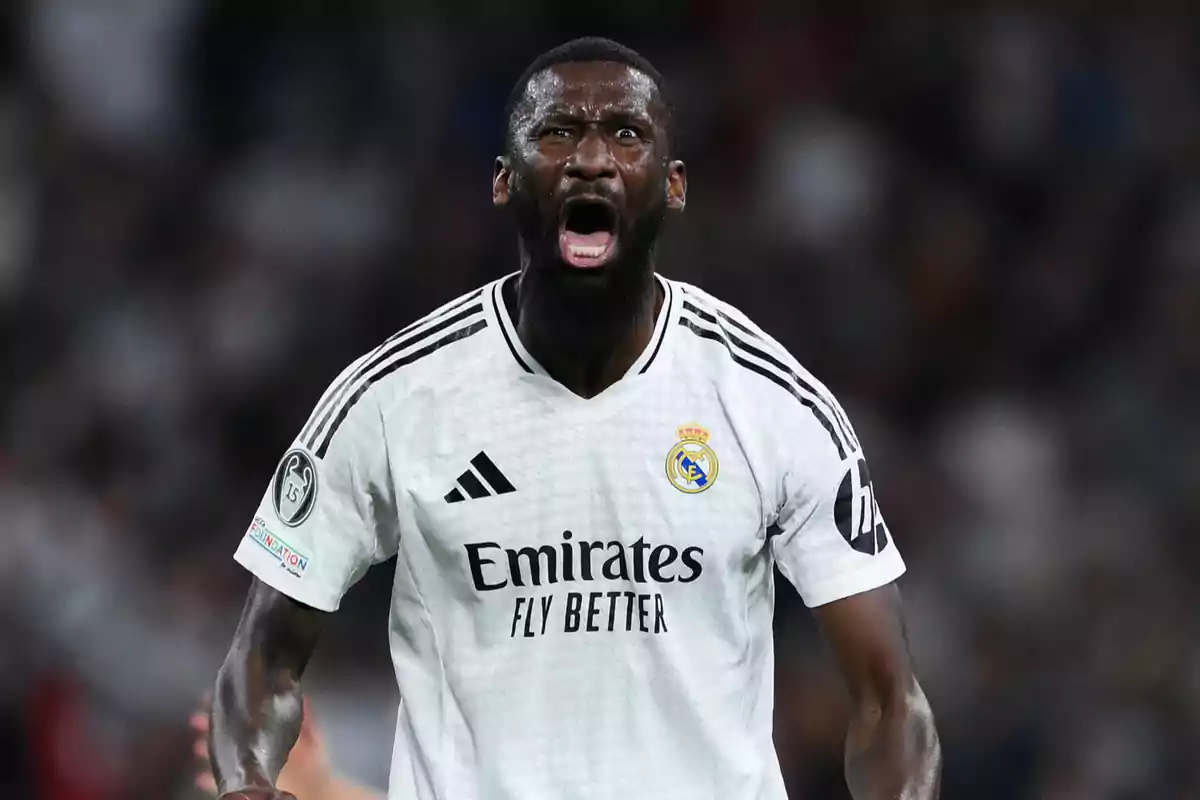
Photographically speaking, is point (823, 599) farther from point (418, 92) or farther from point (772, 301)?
point (418, 92)

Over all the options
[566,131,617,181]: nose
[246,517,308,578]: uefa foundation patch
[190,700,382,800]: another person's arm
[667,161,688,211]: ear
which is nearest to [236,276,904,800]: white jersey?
[246,517,308,578]: uefa foundation patch

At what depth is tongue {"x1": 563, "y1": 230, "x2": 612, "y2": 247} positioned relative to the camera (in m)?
3.16

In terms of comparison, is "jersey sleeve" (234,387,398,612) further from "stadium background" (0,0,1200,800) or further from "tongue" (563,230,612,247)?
"stadium background" (0,0,1200,800)

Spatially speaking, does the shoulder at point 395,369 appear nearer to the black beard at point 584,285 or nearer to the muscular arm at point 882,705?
the black beard at point 584,285

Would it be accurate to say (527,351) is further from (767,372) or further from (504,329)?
(767,372)

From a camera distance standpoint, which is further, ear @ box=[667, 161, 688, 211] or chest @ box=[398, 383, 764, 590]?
ear @ box=[667, 161, 688, 211]

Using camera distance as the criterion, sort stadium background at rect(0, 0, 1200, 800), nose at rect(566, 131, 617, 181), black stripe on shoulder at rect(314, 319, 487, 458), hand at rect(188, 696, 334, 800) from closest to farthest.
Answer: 1. nose at rect(566, 131, 617, 181)
2. black stripe on shoulder at rect(314, 319, 487, 458)
3. hand at rect(188, 696, 334, 800)
4. stadium background at rect(0, 0, 1200, 800)

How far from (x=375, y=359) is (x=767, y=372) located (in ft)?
2.28

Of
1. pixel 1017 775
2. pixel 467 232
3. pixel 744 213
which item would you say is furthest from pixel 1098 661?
pixel 467 232

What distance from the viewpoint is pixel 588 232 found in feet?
10.5

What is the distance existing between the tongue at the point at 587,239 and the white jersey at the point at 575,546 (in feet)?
0.83

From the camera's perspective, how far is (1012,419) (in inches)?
264

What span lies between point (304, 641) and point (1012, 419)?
399cm

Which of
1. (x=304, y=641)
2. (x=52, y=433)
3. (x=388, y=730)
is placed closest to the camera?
(x=304, y=641)
